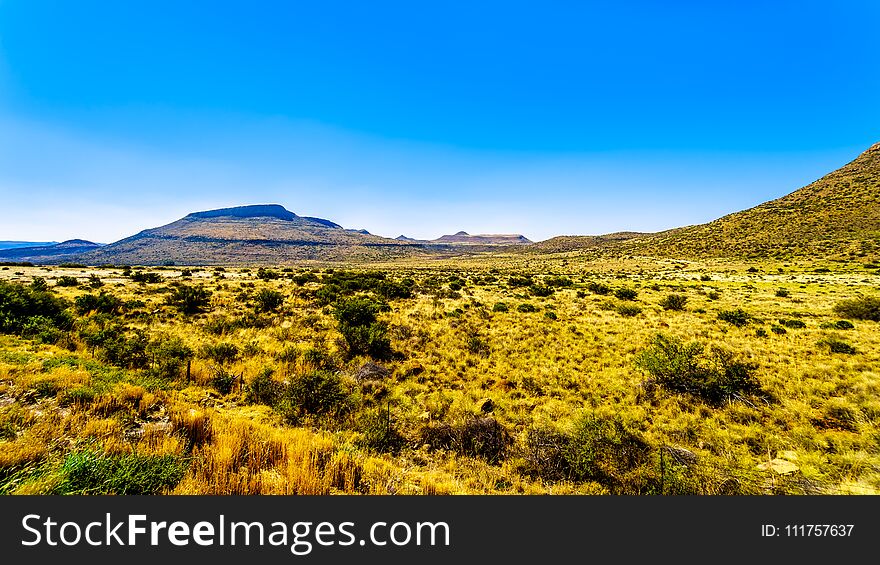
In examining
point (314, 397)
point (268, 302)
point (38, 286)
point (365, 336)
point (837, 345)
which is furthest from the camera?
point (268, 302)

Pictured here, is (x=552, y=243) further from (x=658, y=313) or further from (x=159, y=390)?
(x=159, y=390)

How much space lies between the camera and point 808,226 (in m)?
64.9

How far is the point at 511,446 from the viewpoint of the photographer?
23.1 feet

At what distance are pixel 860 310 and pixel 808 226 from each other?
70.9m

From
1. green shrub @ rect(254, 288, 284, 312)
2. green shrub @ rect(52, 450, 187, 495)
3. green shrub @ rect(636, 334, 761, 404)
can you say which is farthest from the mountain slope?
green shrub @ rect(52, 450, 187, 495)

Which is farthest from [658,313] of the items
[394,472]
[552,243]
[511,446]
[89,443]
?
[552,243]

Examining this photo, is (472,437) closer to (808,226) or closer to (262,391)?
(262,391)

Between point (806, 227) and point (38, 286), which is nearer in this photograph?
point (38, 286)

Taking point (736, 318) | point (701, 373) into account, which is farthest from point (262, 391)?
point (736, 318)

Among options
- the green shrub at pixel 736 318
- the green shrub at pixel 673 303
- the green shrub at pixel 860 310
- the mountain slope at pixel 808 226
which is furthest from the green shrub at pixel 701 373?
the mountain slope at pixel 808 226

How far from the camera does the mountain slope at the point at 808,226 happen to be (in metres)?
55.8

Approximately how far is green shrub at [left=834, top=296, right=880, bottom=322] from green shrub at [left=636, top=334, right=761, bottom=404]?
12.4 meters

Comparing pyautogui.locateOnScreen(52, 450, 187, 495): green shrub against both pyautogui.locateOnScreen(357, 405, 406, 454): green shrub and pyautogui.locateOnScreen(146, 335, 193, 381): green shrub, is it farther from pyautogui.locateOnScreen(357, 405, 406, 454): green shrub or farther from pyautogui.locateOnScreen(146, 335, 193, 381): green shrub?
pyautogui.locateOnScreen(146, 335, 193, 381): green shrub

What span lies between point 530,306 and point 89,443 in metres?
20.7
